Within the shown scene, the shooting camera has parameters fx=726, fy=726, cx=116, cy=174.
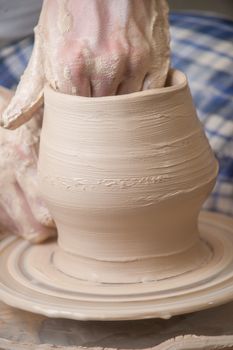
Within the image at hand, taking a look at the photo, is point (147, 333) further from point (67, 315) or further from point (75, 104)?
point (75, 104)

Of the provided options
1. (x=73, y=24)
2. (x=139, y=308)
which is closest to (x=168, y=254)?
(x=139, y=308)

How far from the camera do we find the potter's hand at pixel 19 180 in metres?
1.40

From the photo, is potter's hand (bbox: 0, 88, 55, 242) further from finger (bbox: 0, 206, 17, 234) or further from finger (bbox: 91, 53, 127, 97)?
finger (bbox: 91, 53, 127, 97)

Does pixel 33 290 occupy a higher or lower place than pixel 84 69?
lower

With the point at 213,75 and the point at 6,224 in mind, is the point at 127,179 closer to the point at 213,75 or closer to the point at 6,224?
the point at 6,224

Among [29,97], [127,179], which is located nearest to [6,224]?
[29,97]

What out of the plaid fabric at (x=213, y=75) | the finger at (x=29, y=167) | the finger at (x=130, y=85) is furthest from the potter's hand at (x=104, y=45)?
the plaid fabric at (x=213, y=75)

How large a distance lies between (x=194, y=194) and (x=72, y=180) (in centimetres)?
19

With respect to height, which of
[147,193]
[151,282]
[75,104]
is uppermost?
[75,104]

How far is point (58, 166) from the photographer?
112 centimetres

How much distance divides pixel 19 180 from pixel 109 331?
46cm

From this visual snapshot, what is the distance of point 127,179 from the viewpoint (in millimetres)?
1072

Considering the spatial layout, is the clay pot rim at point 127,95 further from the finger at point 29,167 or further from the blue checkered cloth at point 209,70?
the blue checkered cloth at point 209,70

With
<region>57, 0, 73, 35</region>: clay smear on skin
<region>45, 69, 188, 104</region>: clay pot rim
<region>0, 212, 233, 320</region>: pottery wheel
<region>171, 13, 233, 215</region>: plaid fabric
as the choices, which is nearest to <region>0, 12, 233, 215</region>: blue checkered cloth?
<region>171, 13, 233, 215</region>: plaid fabric
